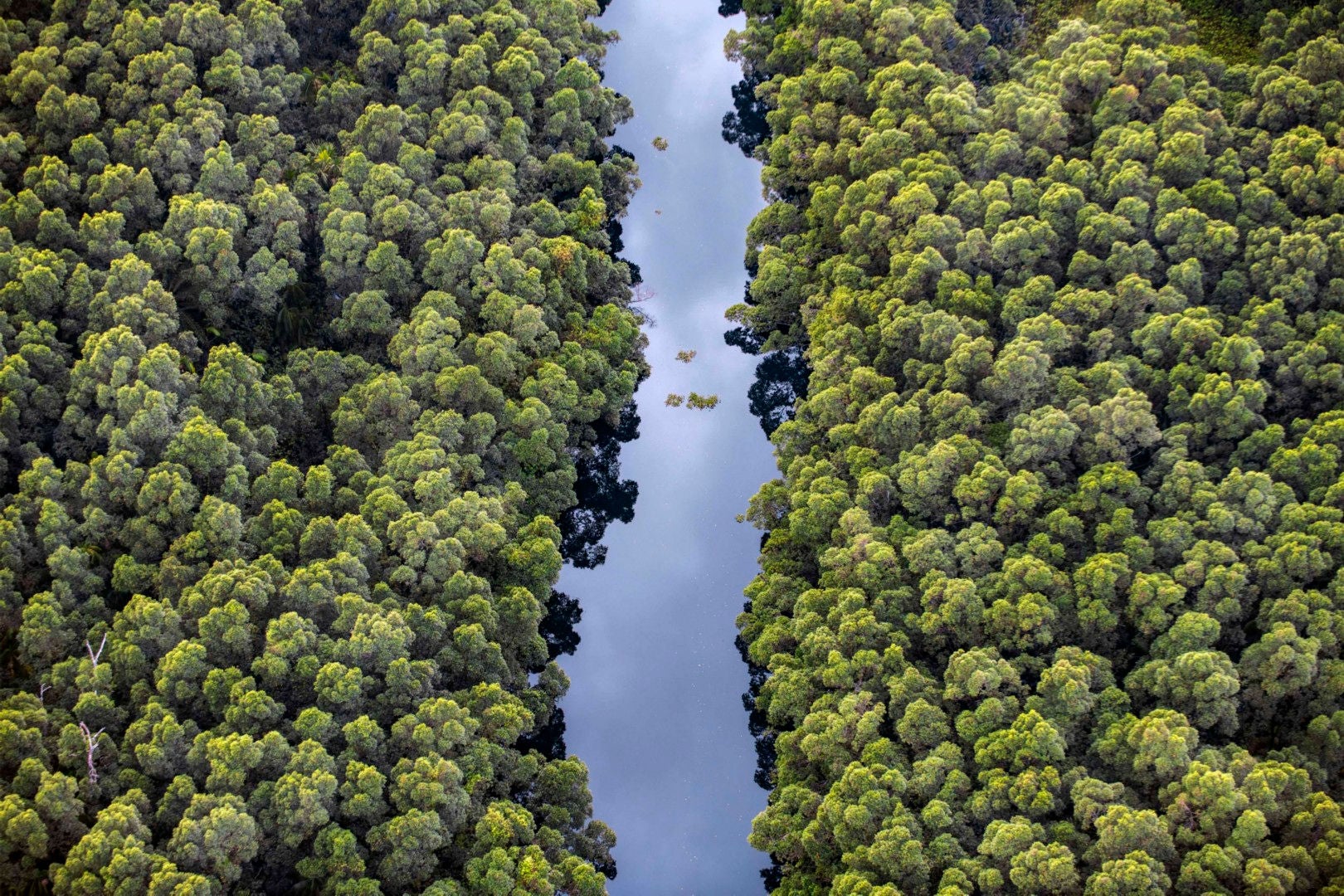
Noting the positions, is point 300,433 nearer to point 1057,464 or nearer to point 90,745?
point 90,745

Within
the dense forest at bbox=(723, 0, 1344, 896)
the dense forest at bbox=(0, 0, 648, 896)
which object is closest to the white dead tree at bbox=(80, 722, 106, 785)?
the dense forest at bbox=(0, 0, 648, 896)

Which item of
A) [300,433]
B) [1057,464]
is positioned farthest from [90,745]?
[1057,464]

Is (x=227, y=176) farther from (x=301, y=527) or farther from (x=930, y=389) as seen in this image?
(x=930, y=389)

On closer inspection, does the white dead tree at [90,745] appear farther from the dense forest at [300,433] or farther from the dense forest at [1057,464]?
the dense forest at [1057,464]

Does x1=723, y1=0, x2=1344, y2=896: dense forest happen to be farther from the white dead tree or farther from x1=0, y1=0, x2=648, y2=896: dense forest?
the white dead tree

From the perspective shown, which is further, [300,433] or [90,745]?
[300,433]

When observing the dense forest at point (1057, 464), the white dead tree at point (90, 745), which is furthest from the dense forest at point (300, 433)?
the dense forest at point (1057, 464)
